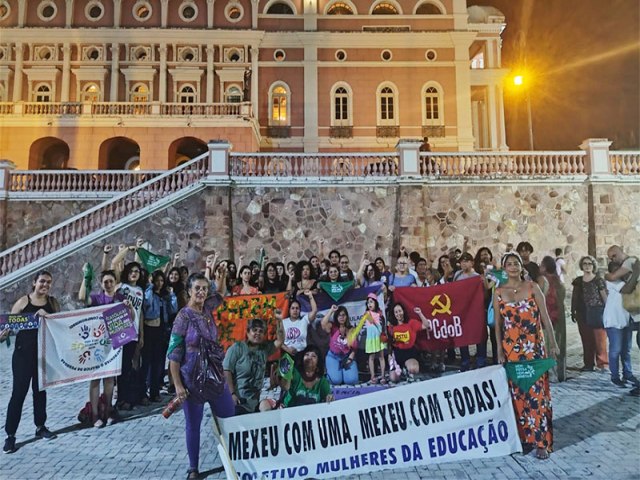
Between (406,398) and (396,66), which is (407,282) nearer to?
(406,398)

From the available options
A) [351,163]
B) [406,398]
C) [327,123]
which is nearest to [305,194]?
[351,163]

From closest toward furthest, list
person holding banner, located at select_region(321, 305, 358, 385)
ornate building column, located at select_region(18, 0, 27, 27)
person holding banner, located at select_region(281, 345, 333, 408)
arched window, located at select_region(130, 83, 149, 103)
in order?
1. person holding banner, located at select_region(281, 345, 333, 408)
2. person holding banner, located at select_region(321, 305, 358, 385)
3. ornate building column, located at select_region(18, 0, 27, 27)
4. arched window, located at select_region(130, 83, 149, 103)

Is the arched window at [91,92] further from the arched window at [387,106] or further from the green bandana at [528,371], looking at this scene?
the green bandana at [528,371]

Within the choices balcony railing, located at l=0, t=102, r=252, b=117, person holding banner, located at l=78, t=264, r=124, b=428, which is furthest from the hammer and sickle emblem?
balcony railing, located at l=0, t=102, r=252, b=117

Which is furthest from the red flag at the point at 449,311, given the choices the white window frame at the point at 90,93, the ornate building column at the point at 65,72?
the ornate building column at the point at 65,72

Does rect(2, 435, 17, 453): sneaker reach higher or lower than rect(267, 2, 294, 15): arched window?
lower

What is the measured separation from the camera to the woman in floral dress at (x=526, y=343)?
4.52m

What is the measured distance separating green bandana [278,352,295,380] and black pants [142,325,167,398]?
2383 mm

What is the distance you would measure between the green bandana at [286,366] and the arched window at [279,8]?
78.4ft

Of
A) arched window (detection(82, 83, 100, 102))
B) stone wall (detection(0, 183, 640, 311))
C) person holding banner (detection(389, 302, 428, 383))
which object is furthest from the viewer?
arched window (detection(82, 83, 100, 102))

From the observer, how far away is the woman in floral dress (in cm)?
452

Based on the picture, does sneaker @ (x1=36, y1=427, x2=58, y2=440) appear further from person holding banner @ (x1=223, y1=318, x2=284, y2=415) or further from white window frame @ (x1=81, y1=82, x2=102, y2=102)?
white window frame @ (x1=81, y1=82, x2=102, y2=102)

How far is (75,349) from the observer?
5.59 metres

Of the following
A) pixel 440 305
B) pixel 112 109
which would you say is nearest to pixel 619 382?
pixel 440 305
